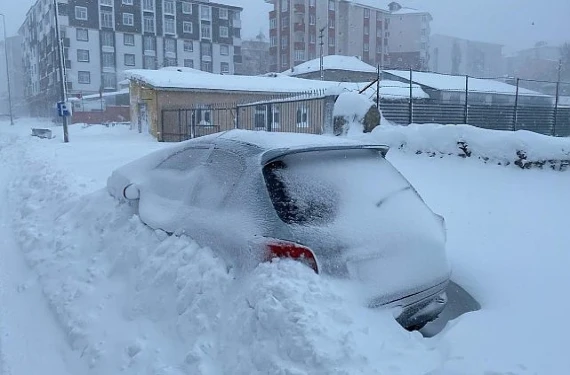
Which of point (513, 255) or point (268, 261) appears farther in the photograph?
point (513, 255)

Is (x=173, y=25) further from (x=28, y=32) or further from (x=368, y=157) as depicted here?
(x=368, y=157)

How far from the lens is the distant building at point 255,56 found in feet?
265

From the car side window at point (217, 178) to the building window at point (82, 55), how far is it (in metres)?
64.0

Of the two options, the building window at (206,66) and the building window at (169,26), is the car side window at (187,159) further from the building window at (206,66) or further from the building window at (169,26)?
the building window at (206,66)

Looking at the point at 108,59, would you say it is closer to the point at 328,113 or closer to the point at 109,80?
the point at 109,80

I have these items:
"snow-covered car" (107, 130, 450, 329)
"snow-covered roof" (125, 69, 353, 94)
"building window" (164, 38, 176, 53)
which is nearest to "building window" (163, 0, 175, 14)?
"building window" (164, 38, 176, 53)

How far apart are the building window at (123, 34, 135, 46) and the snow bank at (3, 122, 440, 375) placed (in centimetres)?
6483

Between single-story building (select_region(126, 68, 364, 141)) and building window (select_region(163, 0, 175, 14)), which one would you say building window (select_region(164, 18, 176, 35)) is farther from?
single-story building (select_region(126, 68, 364, 141))

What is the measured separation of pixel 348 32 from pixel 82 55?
39.4 m

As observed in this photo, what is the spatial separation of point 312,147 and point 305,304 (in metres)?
1.13

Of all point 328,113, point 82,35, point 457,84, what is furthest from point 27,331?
point 82,35

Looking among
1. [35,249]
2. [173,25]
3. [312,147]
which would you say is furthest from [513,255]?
[173,25]

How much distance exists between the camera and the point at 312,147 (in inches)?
140

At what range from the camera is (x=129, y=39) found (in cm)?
6475
